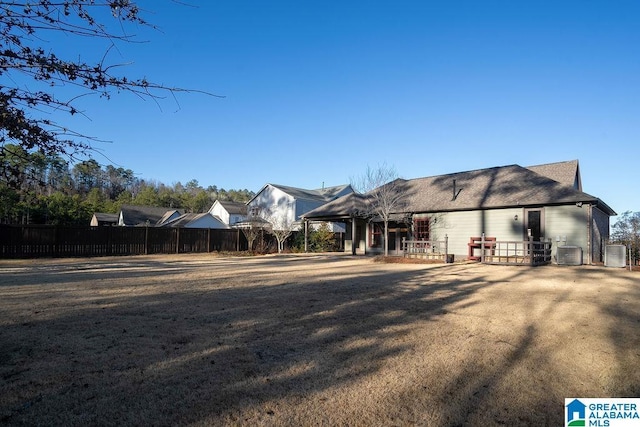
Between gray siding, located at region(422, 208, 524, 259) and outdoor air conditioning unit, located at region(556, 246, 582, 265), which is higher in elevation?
gray siding, located at region(422, 208, 524, 259)

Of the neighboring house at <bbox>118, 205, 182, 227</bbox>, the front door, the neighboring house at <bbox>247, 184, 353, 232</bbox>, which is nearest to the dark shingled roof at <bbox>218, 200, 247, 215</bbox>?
the neighboring house at <bbox>247, 184, 353, 232</bbox>

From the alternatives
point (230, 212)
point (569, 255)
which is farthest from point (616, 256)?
point (230, 212)

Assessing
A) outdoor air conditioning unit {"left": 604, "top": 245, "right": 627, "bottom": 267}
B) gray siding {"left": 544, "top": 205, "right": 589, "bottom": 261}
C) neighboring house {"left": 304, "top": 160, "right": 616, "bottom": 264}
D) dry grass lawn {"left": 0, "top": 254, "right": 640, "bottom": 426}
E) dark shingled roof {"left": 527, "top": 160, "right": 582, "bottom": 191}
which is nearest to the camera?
dry grass lawn {"left": 0, "top": 254, "right": 640, "bottom": 426}

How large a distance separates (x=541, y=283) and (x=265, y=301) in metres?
7.12

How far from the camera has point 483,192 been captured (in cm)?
2016

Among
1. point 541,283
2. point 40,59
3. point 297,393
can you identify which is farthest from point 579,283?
point 40,59

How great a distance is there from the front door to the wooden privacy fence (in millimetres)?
19011

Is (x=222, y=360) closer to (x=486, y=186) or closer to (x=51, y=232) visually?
(x=486, y=186)

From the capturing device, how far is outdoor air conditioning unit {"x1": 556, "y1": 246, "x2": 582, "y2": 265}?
1512 centimetres

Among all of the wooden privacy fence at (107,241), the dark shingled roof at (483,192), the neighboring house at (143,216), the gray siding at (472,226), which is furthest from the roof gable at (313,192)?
the gray siding at (472,226)

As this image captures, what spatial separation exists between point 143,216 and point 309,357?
56.9 meters

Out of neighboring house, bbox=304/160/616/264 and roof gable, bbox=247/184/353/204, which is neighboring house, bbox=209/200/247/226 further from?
neighboring house, bbox=304/160/616/264

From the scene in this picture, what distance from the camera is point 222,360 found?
397cm

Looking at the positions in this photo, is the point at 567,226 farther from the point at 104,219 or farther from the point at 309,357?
the point at 104,219
